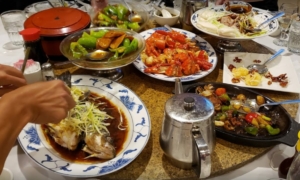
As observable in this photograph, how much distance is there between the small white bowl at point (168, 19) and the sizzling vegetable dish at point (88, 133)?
0.84 metres

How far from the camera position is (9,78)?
1039 mm

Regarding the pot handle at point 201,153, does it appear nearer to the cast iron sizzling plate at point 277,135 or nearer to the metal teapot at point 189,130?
the metal teapot at point 189,130

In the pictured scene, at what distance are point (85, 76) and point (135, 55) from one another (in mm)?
266

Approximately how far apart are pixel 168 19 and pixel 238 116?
2.99 feet

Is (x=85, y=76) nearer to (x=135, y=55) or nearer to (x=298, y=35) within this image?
(x=135, y=55)

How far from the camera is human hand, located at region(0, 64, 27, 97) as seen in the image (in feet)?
3.39

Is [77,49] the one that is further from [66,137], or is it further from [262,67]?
[262,67]

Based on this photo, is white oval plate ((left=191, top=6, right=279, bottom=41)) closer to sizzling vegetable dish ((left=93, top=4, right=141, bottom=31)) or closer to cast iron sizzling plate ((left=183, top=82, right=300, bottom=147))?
sizzling vegetable dish ((left=93, top=4, right=141, bottom=31))

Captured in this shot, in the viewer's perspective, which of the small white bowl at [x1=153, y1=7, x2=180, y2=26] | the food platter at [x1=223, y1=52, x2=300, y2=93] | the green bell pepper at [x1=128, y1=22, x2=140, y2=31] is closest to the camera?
the food platter at [x1=223, y1=52, x2=300, y2=93]

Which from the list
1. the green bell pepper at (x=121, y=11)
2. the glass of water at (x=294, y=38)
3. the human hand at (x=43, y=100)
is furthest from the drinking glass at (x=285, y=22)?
the human hand at (x=43, y=100)

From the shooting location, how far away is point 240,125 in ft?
4.09

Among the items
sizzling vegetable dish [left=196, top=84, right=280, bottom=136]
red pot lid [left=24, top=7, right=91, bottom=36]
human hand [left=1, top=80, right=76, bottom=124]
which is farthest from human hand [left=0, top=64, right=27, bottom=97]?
sizzling vegetable dish [left=196, top=84, right=280, bottom=136]

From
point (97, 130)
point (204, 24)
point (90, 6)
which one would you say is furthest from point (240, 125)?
point (90, 6)

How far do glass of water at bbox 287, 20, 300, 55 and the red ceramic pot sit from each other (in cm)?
116
